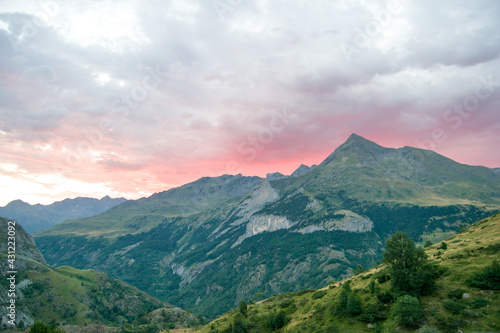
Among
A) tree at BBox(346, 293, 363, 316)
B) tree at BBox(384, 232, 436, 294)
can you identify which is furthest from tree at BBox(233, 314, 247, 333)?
tree at BBox(384, 232, 436, 294)

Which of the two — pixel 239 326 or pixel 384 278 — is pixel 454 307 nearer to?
pixel 384 278

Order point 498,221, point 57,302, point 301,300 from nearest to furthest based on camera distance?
point 498,221 < point 301,300 < point 57,302

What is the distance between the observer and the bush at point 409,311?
47.2 m

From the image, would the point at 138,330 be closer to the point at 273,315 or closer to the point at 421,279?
the point at 273,315

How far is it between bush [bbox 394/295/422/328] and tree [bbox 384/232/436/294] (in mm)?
6108

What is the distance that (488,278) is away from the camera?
161ft

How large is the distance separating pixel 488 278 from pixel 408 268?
43.3 feet

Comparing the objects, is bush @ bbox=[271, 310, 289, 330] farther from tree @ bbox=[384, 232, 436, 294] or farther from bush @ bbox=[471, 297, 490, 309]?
bush @ bbox=[471, 297, 490, 309]

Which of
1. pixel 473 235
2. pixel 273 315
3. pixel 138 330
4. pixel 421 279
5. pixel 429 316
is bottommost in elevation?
pixel 138 330

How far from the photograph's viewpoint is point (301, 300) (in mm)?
91000

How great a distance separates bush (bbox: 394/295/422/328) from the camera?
155 feet

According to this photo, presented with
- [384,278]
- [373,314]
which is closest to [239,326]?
[373,314]

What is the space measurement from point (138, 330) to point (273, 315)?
112 metres

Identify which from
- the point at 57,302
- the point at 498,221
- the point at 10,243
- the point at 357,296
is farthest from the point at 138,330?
the point at 498,221
